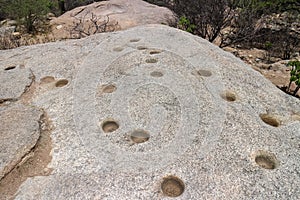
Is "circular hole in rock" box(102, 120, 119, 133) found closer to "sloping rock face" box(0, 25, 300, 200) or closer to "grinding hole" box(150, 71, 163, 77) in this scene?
"sloping rock face" box(0, 25, 300, 200)

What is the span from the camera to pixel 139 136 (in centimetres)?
223

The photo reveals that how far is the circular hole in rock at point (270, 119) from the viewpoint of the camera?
241 centimetres

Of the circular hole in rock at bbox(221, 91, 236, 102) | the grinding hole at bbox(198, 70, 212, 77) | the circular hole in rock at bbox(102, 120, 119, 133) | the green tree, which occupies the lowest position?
the green tree

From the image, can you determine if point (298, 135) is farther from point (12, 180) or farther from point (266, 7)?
point (266, 7)

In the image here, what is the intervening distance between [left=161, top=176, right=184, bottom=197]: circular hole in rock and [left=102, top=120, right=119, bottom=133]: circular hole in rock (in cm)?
66

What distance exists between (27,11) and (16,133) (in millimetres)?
7835

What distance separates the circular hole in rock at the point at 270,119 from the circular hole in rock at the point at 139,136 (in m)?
1.07

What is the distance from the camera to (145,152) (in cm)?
208

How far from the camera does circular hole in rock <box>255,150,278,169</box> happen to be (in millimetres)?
2016

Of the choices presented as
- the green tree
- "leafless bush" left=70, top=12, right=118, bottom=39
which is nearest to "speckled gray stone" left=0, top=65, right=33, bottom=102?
"leafless bush" left=70, top=12, right=118, bottom=39

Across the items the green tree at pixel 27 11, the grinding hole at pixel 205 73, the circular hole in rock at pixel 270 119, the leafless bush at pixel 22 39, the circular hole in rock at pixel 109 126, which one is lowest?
the leafless bush at pixel 22 39

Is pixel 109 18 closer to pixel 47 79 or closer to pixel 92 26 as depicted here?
pixel 92 26

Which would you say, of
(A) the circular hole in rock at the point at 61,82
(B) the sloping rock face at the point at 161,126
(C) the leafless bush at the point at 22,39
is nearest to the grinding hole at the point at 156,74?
(B) the sloping rock face at the point at 161,126

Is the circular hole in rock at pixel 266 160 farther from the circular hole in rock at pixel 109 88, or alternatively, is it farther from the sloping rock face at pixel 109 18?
the sloping rock face at pixel 109 18
